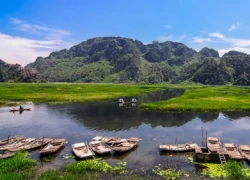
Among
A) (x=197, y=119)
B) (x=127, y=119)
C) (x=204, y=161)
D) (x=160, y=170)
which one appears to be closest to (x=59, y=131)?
(x=127, y=119)

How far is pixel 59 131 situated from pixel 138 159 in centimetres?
1862

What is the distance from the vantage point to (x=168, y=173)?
2334 centimetres

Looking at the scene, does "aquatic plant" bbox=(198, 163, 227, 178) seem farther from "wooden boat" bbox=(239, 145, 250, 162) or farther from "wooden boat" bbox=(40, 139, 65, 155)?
"wooden boat" bbox=(40, 139, 65, 155)

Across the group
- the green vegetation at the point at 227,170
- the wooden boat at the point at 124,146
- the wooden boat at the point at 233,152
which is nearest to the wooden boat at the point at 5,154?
the wooden boat at the point at 124,146

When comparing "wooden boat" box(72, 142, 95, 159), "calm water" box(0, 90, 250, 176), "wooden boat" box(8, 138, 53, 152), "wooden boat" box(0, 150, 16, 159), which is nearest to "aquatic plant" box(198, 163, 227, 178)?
"calm water" box(0, 90, 250, 176)

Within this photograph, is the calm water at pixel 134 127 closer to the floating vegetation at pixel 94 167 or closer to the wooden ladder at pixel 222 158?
the floating vegetation at pixel 94 167

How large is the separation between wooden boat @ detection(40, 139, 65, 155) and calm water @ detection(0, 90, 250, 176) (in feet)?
2.51

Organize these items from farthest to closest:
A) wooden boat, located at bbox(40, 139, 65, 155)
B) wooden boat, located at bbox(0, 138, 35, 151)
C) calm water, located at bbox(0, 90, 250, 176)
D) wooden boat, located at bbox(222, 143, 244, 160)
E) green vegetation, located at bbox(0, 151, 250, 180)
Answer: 1. wooden boat, located at bbox(0, 138, 35, 151)
2. calm water, located at bbox(0, 90, 250, 176)
3. wooden boat, located at bbox(40, 139, 65, 155)
4. wooden boat, located at bbox(222, 143, 244, 160)
5. green vegetation, located at bbox(0, 151, 250, 180)

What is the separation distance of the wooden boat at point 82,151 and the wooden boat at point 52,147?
2186mm

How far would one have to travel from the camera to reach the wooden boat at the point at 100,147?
2822 cm

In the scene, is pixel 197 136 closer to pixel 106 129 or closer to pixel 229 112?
pixel 106 129

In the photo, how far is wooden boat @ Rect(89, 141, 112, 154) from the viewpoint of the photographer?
2822cm

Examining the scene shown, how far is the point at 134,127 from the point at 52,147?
1803cm

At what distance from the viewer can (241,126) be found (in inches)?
1775
